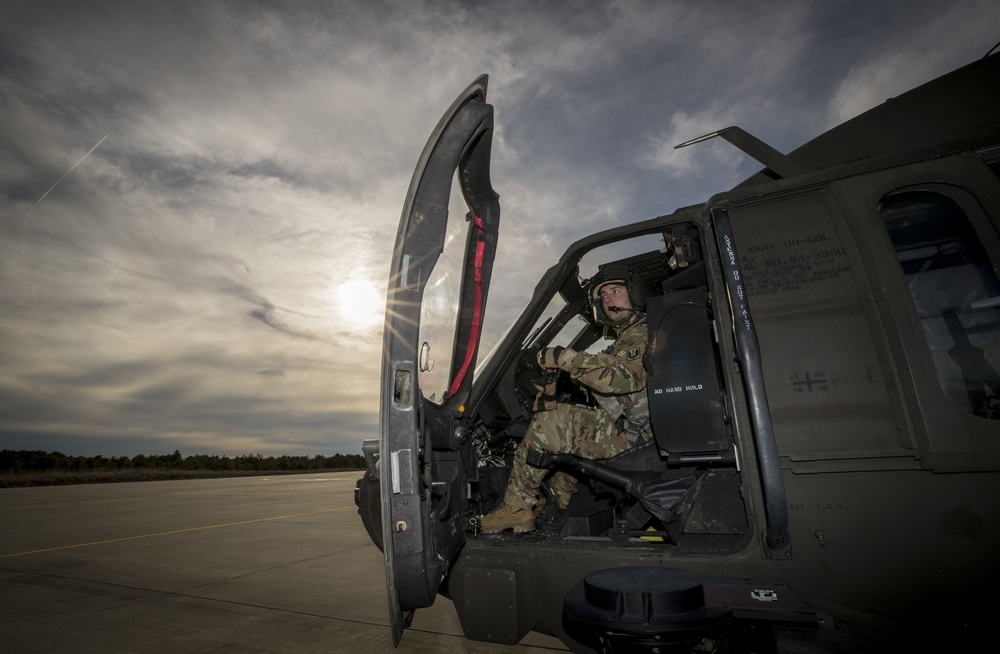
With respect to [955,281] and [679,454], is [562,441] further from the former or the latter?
[955,281]

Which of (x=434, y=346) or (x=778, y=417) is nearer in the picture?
(x=778, y=417)

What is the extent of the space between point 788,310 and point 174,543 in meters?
6.76

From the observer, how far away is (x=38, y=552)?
17.2 ft

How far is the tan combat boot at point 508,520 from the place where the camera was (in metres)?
2.75

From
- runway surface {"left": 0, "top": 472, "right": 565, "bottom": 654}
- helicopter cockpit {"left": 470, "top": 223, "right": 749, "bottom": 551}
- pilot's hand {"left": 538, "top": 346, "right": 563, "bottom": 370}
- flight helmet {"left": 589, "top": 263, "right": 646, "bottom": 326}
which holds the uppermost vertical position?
flight helmet {"left": 589, "top": 263, "right": 646, "bottom": 326}

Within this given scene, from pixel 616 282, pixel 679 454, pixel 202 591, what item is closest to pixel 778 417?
pixel 679 454

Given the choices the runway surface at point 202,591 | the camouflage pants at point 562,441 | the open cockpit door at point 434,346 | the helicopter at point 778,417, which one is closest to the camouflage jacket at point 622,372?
the camouflage pants at point 562,441

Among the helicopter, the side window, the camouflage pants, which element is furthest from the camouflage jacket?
the side window

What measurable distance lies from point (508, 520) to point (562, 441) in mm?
587

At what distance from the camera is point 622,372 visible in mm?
2822

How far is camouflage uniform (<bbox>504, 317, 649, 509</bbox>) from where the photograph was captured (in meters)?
2.84

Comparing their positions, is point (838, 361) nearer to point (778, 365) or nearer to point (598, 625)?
point (778, 365)

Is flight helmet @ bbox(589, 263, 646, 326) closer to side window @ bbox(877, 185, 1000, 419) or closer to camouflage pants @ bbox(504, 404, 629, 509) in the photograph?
camouflage pants @ bbox(504, 404, 629, 509)

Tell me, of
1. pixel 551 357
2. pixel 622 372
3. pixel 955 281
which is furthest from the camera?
pixel 551 357
